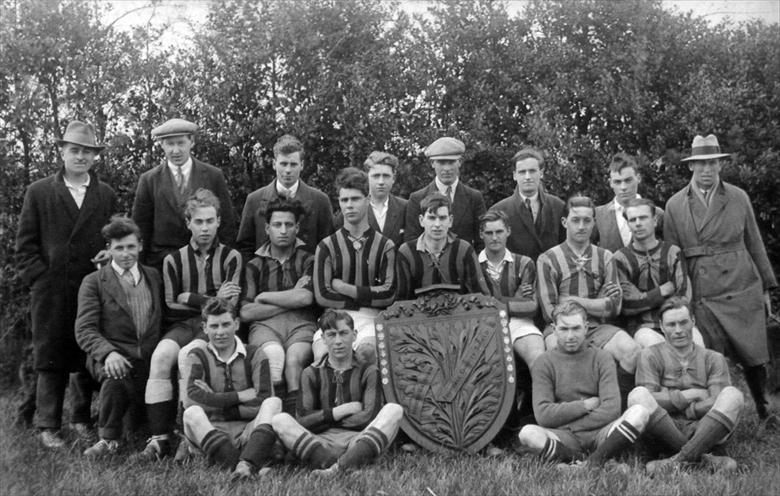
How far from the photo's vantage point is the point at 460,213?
6492 mm

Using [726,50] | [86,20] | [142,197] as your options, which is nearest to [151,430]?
[142,197]

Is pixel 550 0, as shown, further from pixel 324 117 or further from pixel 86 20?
pixel 86 20

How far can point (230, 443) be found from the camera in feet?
16.4

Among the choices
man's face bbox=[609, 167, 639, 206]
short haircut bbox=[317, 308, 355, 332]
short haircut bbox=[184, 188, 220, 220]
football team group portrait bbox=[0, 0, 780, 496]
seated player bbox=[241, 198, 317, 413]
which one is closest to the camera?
football team group portrait bbox=[0, 0, 780, 496]

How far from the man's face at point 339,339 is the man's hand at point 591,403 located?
143cm

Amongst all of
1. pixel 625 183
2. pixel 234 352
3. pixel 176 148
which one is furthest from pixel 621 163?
pixel 176 148

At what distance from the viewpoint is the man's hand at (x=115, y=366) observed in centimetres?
543

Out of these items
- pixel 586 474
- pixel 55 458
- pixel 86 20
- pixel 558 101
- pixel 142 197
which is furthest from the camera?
pixel 558 101

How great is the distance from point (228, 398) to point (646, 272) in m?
2.92

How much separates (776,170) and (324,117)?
12.4ft

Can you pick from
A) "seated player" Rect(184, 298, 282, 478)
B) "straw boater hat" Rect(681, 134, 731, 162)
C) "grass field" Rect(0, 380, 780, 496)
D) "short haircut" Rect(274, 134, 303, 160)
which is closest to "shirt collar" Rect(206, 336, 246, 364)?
"seated player" Rect(184, 298, 282, 478)

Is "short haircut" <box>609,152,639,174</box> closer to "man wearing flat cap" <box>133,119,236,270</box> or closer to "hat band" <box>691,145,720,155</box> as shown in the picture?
"hat band" <box>691,145,720,155</box>

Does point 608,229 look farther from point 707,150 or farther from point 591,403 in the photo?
point 591,403

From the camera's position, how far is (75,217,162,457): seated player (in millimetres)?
5500
